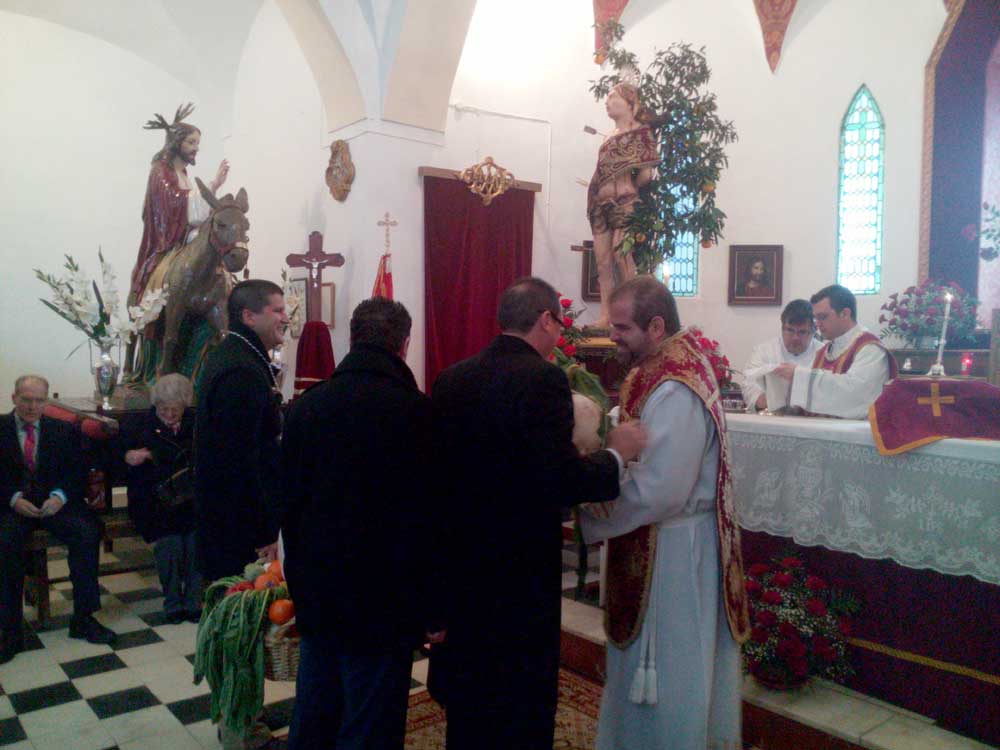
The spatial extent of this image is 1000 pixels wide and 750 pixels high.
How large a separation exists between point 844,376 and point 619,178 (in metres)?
4.25

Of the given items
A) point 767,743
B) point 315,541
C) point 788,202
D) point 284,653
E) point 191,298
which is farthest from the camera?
point 788,202

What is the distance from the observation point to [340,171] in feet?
24.7

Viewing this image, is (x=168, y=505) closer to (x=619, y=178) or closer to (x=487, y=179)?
(x=487, y=179)

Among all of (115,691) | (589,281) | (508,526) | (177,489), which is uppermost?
(589,281)

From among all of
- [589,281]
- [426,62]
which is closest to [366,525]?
[426,62]

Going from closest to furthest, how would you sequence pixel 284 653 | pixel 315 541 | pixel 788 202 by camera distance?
pixel 315 541
pixel 284 653
pixel 788 202

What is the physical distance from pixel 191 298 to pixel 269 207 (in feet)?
9.11

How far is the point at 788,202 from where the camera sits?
10.4 m

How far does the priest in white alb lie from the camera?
13.7 feet

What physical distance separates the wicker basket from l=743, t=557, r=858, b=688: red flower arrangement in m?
1.95

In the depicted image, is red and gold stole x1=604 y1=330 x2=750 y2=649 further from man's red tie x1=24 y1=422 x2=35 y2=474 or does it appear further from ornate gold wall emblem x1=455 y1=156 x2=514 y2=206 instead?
ornate gold wall emblem x1=455 y1=156 x2=514 y2=206

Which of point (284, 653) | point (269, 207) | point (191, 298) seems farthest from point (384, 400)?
point (269, 207)

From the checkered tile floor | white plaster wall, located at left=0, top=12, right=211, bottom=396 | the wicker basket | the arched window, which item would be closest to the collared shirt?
the checkered tile floor

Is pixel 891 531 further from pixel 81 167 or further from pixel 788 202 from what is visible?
pixel 81 167
